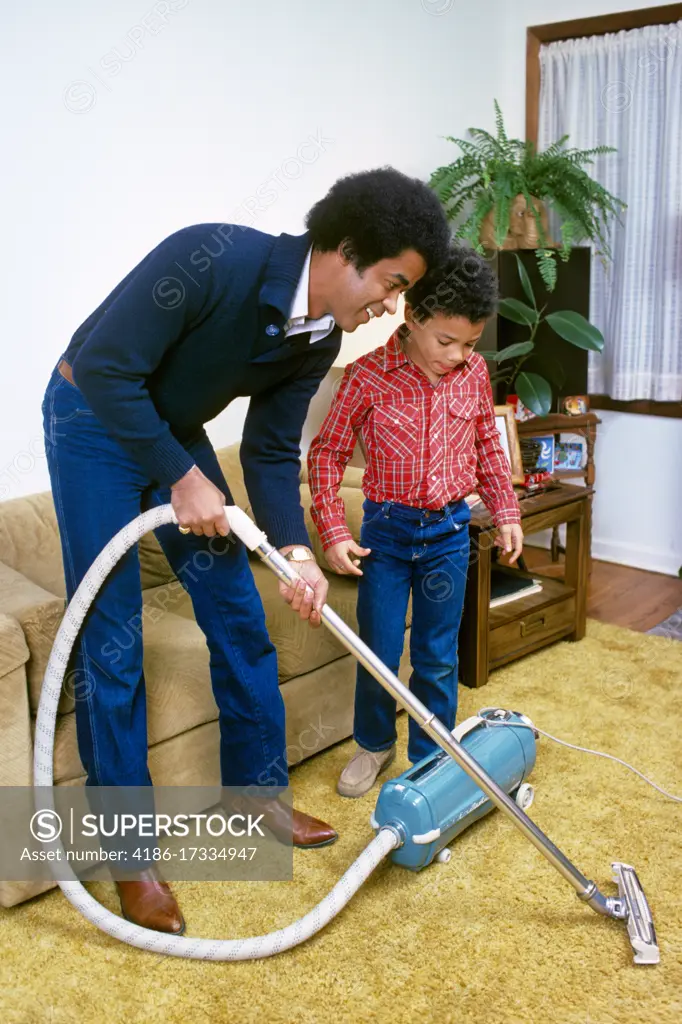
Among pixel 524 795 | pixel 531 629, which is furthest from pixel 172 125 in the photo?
pixel 524 795

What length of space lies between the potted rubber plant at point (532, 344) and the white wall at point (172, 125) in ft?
1.62

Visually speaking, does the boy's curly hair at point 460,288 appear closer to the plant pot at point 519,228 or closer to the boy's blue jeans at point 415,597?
the boy's blue jeans at point 415,597

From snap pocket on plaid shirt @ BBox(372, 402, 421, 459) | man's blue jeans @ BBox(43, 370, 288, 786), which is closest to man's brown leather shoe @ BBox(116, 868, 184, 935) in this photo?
man's blue jeans @ BBox(43, 370, 288, 786)

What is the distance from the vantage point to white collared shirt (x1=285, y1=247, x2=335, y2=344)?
4.91 ft

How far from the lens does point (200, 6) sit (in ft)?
8.30

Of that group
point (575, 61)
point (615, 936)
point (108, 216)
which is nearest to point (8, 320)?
point (108, 216)

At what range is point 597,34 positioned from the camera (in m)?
3.42

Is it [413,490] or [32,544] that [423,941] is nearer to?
[413,490]

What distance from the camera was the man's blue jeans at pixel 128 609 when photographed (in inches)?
61.6

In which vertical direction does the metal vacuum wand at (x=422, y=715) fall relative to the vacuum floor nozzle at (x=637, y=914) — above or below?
above

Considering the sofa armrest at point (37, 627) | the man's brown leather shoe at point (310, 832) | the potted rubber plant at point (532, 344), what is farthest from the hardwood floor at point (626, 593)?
the sofa armrest at point (37, 627)

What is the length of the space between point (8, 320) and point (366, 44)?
161 cm

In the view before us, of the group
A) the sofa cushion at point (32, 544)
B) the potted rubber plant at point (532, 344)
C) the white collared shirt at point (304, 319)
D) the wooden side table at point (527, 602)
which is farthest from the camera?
the potted rubber plant at point (532, 344)

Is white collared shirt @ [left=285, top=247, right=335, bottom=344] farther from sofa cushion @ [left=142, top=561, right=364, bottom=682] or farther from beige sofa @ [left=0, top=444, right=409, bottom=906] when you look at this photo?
sofa cushion @ [left=142, top=561, right=364, bottom=682]
